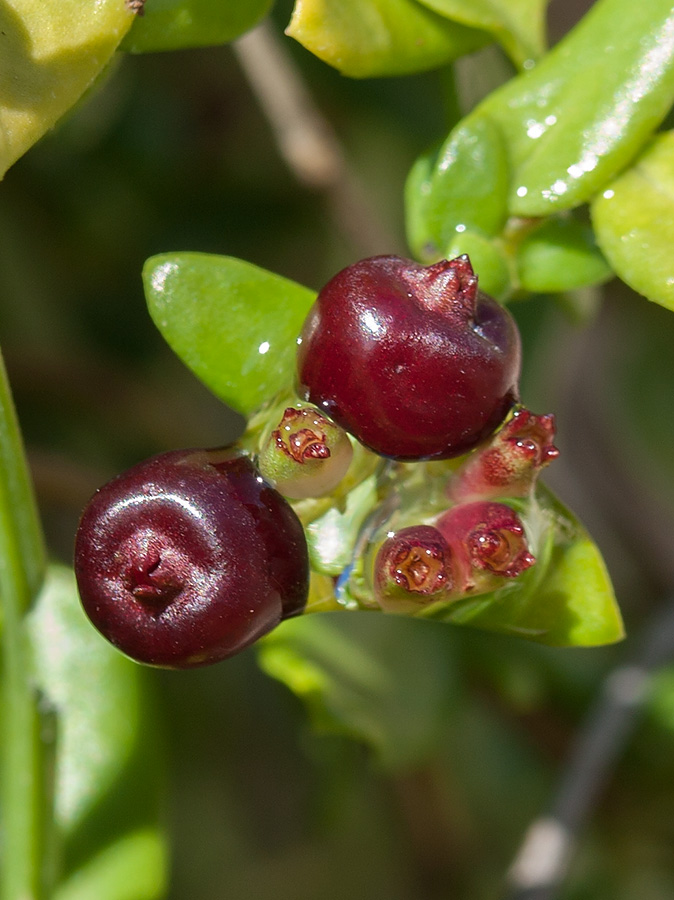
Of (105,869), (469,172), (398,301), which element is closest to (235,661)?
(105,869)

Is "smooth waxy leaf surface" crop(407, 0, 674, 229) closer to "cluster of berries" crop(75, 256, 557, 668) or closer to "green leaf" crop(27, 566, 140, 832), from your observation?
"cluster of berries" crop(75, 256, 557, 668)

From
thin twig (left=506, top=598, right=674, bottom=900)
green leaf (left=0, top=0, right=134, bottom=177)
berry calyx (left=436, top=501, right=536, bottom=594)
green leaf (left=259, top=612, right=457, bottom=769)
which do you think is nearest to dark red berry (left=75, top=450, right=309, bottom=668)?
berry calyx (left=436, top=501, right=536, bottom=594)

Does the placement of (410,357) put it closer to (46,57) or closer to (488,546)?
(488,546)

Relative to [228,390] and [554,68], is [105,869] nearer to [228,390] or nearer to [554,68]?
[228,390]

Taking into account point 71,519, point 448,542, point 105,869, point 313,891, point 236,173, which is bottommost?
point 313,891

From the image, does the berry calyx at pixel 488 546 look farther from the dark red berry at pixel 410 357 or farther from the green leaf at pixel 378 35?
the green leaf at pixel 378 35

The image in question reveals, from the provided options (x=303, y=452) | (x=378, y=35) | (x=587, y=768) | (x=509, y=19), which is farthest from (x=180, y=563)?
(x=587, y=768)
